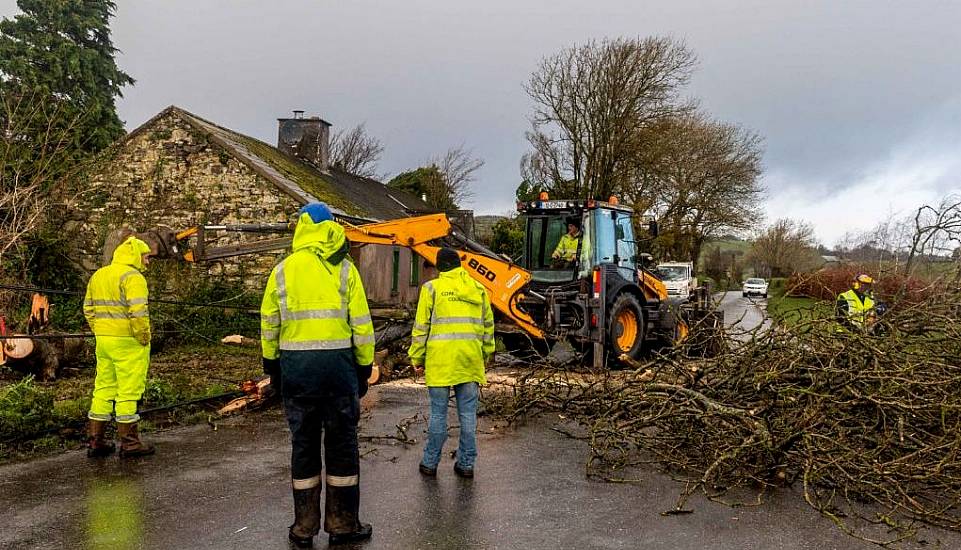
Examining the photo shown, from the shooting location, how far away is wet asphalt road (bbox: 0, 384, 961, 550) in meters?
4.84

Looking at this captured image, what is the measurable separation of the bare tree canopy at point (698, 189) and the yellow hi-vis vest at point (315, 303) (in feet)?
102

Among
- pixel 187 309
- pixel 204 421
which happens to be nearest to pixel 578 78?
pixel 187 309

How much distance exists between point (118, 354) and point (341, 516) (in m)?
3.09

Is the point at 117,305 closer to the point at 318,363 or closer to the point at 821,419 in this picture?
the point at 318,363

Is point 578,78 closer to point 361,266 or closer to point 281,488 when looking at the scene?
point 361,266

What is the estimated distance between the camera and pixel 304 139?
26.6 m

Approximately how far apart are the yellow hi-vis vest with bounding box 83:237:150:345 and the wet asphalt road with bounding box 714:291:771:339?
5354 mm

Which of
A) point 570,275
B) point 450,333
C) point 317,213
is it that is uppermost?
point 317,213

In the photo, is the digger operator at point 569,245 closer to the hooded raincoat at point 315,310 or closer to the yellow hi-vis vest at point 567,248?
the yellow hi-vis vest at point 567,248

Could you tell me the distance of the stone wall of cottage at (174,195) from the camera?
17.3 metres

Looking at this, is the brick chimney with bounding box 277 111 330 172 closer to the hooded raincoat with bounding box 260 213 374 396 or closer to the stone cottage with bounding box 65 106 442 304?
the stone cottage with bounding box 65 106 442 304

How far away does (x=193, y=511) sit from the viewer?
5320 millimetres

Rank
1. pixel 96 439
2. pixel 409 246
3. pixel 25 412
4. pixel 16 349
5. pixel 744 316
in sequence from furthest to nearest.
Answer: pixel 409 246 < pixel 16 349 < pixel 744 316 < pixel 25 412 < pixel 96 439

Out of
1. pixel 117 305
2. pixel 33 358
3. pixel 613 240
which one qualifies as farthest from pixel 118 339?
pixel 613 240
